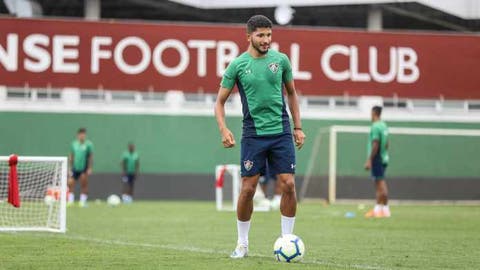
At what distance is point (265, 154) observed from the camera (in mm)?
9938

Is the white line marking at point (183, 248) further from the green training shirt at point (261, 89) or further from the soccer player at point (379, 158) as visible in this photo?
the soccer player at point (379, 158)

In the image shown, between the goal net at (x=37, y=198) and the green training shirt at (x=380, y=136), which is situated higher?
the green training shirt at (x=380, y=136)

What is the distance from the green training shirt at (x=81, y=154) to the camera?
2720cm

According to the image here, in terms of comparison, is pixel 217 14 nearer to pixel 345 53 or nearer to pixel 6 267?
pixel 345 53

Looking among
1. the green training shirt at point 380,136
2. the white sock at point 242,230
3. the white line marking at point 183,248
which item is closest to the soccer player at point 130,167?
the green training shirt at point 380,136

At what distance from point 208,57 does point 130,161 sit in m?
4.98

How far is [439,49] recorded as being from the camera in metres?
29.2

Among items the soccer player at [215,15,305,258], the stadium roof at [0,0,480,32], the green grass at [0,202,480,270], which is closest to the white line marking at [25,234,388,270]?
the green grass at [0,202,480,270]

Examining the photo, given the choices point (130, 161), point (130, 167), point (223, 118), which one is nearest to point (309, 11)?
point (130, 161)

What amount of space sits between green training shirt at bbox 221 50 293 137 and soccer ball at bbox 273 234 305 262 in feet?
3.45

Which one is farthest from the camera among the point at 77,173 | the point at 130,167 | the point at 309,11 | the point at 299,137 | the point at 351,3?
the point at 309,11

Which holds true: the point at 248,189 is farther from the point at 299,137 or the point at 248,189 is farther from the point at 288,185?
the point at 299,137

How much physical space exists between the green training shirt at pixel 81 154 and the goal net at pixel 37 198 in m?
2.24

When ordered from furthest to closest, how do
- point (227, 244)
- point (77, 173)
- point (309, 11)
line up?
point (309, 11), point (77, 173), point (227, 244)
